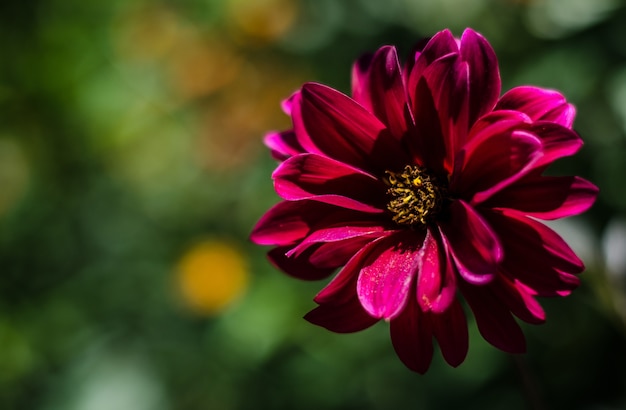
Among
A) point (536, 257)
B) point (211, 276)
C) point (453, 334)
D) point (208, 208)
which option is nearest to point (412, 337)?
point (453, 334)

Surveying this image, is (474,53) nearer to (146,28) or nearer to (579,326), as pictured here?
(579,326)

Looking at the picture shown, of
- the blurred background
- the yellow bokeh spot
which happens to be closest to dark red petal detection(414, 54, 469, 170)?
the blurred background

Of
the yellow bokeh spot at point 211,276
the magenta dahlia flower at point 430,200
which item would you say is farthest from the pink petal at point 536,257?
the yellow bokeh spot at point 211,276

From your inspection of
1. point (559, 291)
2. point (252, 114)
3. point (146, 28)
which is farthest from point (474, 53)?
point (146, 28)

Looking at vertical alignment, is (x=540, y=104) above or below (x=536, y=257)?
above

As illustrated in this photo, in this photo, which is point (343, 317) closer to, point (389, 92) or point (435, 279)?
point (435, 279)
